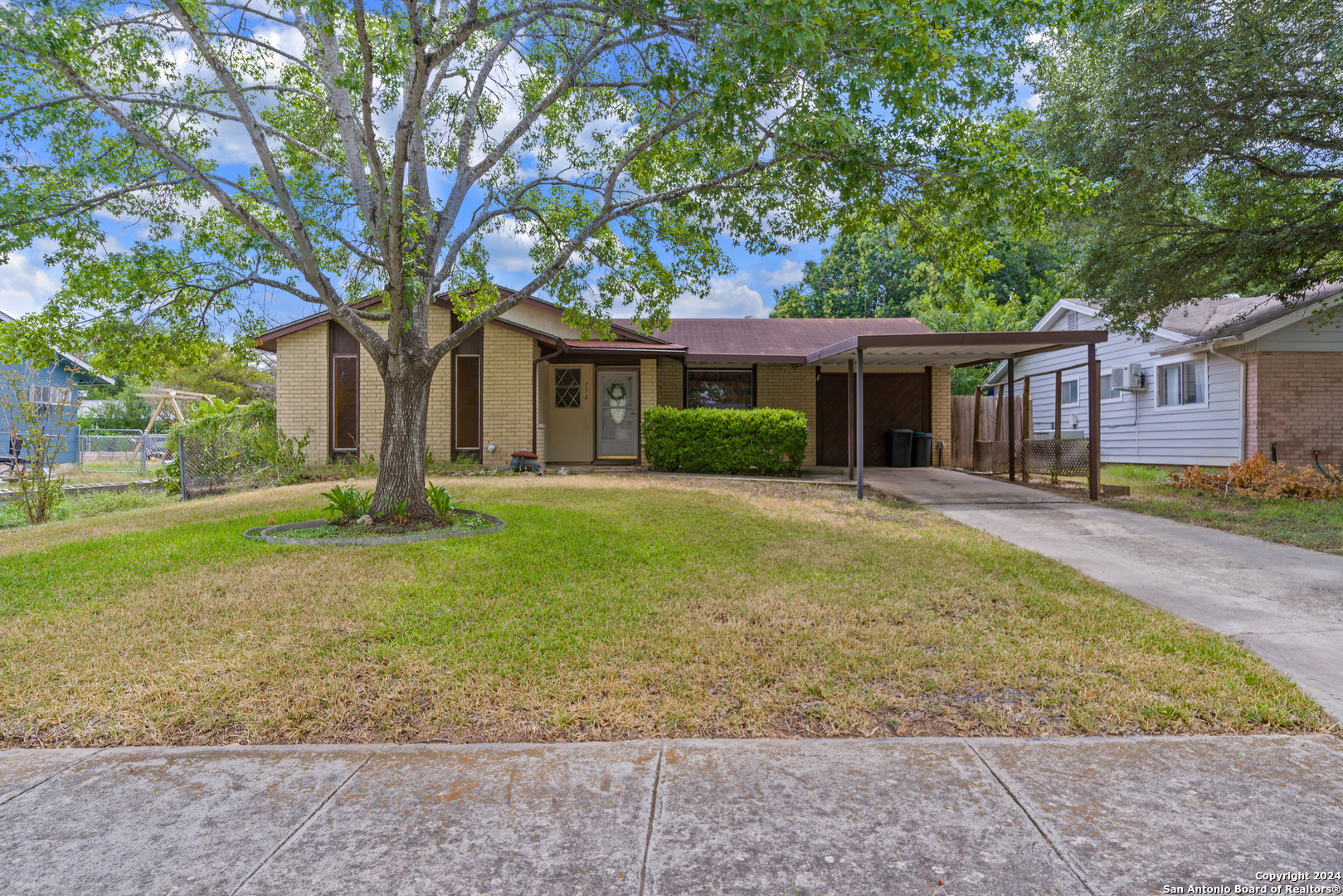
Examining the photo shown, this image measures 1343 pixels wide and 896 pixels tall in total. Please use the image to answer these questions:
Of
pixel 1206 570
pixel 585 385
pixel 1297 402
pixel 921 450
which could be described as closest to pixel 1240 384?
pixel 1297 402

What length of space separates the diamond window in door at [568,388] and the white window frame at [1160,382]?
13260 mm

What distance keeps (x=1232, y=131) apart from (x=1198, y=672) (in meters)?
10.4

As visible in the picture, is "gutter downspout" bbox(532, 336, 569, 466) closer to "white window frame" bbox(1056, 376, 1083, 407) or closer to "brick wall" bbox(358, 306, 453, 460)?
"brick wall" bbox(358, 306, 453, 460)

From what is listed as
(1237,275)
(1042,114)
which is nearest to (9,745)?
(1042,114)

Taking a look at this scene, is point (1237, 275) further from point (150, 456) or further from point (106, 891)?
point (150, 456)

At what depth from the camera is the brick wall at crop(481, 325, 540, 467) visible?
15062 millimetres

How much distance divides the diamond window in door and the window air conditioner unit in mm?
13300

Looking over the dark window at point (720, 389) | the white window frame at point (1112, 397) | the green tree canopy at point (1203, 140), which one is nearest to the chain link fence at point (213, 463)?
the dark window at point (720, 389)

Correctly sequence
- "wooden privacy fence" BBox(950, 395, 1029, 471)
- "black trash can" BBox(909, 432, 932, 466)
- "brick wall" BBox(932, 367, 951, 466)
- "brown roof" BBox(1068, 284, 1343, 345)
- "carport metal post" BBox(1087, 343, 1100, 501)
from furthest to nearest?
1. "brick wall" BBox(932, 367, 951, 466)
2. "black trash can" BBox(909, 432, 932, 466)
3. "wooden privacy fence" BBox(950, 395, 1029, 471)
4. "brown roof" BBox(1068, 284, 1343, 345)
5. "carport metal post" BBox(1087, 343, 1100, 501)

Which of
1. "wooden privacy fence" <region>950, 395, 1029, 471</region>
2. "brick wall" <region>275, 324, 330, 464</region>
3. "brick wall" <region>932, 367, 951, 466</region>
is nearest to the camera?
Answer: "brick wall" <region>275, 324, 330, 464</region>

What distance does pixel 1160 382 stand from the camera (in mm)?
16969

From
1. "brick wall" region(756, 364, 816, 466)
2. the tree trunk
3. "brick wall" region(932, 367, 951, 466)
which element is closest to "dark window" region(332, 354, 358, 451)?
the tree trunk

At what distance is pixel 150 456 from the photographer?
21078 mm

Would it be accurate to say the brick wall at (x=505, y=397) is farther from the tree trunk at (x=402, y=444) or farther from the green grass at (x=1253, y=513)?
the green grass at (x=1253, y=513)
